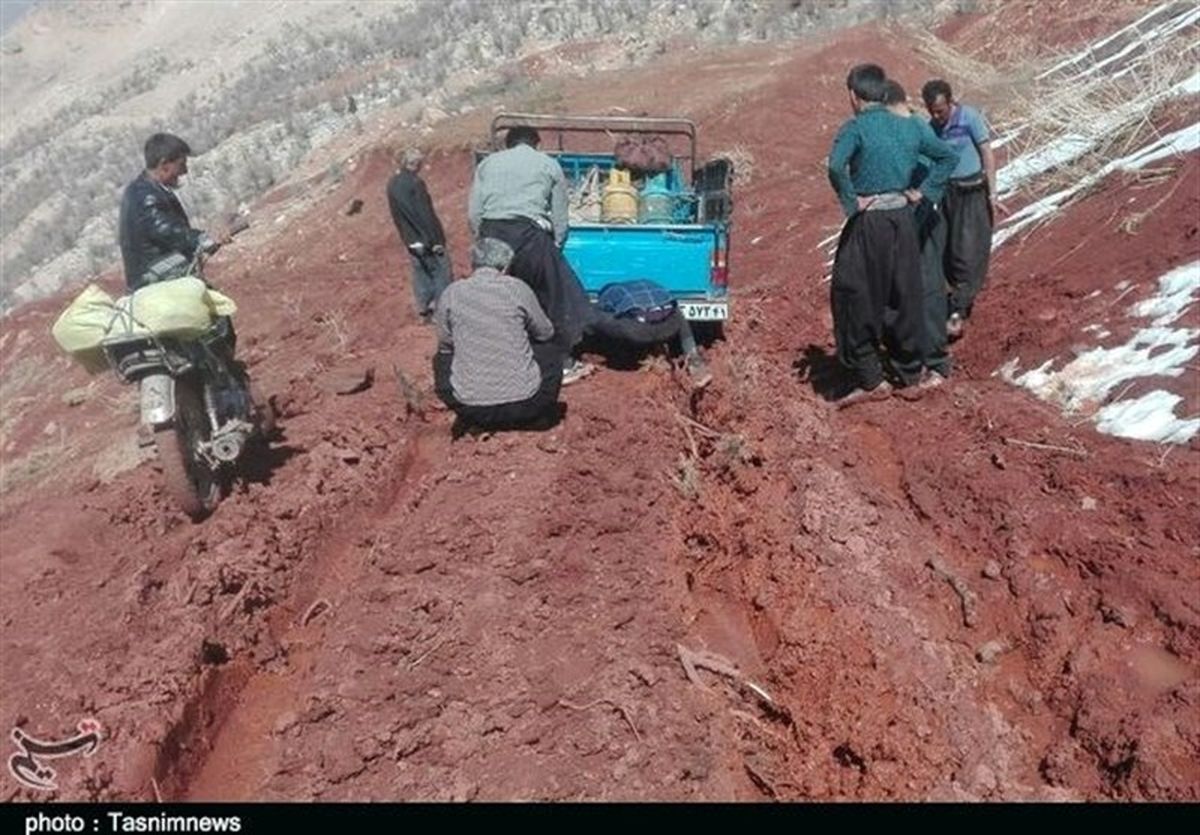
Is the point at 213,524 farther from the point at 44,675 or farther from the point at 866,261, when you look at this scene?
the point at 866,261

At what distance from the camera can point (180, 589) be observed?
519cm

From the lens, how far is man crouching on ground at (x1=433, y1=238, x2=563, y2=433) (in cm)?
621

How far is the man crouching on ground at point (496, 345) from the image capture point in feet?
20.4

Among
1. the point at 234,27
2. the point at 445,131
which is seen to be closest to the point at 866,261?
the point at 445,131

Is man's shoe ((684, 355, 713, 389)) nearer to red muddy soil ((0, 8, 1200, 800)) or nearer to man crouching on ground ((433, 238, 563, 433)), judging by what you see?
red muddy soil ((0, 8, 1200, 800))

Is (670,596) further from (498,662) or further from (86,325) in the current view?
(86,325)

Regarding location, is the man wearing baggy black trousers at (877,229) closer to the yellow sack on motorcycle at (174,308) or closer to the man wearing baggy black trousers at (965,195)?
the man wearing baggy black trousers at (965,195)

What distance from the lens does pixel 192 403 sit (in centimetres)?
618

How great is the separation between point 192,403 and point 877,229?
387 centimetres

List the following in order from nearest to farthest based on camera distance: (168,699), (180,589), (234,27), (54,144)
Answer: (168,699) → (180,589) → (54,144) → (234,27)

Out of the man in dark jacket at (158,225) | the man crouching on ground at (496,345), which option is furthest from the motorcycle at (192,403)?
the man crouching on ground at (496,345)

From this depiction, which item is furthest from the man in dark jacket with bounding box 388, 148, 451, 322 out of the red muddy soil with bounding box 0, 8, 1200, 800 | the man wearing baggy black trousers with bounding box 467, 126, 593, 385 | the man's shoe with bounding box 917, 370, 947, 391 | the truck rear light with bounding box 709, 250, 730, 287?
the man's shoe with bounding box 917, 370, 947, 391

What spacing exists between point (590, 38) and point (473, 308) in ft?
83.4
